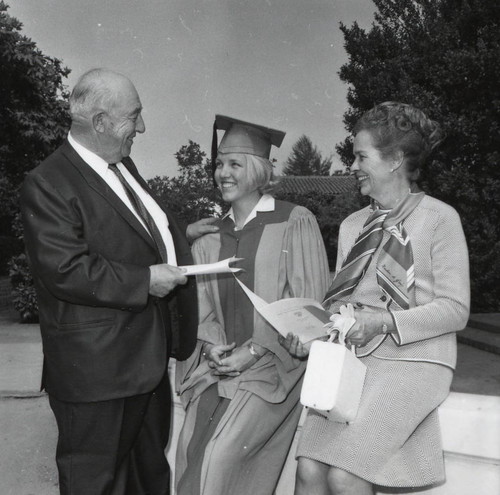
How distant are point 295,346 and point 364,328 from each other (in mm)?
375

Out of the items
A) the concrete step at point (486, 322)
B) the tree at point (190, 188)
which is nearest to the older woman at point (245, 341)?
the tree at point (190, 188)

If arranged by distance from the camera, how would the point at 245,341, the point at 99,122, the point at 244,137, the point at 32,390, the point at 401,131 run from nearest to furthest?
the point at 99,122, the point at 401,131, the point at 245,341, the point at 244,137, the point at 32,390

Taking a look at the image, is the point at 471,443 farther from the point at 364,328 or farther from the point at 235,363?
the point at 235,363

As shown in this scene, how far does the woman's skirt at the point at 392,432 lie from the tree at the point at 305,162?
5954 cm

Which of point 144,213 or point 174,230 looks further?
point 174,230

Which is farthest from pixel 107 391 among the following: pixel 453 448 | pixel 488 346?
pixel 488 346

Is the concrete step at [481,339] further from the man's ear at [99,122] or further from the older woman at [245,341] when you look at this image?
the man's ear at [99,122]

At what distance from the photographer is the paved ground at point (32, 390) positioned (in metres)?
3.59

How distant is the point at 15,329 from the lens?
29.7ft

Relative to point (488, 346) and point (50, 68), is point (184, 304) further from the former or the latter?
point (50, 68)

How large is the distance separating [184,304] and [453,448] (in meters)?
1.18

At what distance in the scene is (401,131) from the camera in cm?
239

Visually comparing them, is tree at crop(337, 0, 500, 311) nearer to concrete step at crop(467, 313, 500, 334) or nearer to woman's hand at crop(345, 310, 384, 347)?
concrete step at crop(467, 313, 500, 334)

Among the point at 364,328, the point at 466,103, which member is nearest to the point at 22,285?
the point at 466,103
